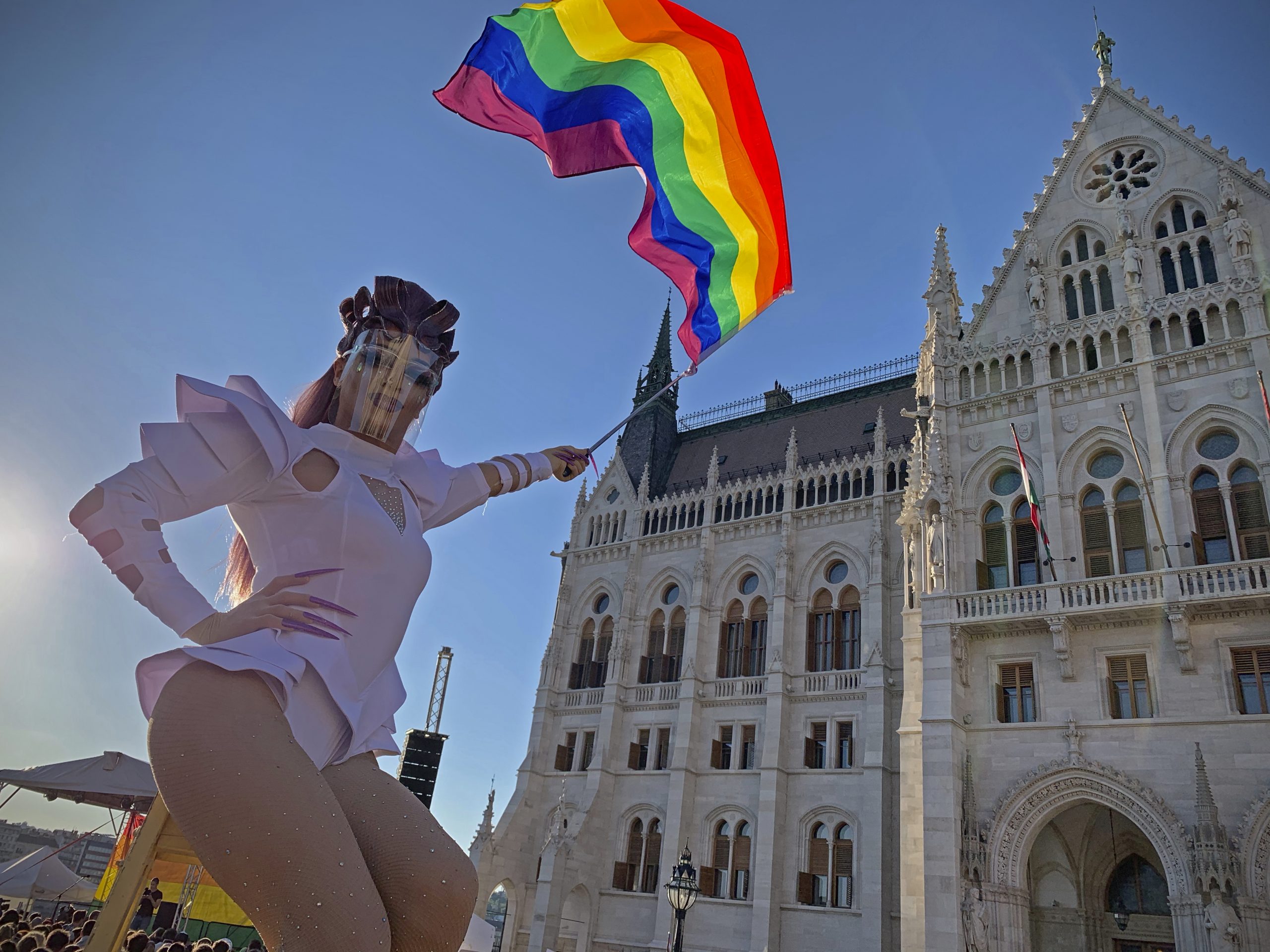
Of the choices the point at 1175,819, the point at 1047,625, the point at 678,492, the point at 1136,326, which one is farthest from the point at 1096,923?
the point at 678,492

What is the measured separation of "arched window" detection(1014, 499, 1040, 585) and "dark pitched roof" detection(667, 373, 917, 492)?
33.7ft

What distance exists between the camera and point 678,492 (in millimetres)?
35000

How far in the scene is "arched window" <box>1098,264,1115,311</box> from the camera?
2156 centimetres

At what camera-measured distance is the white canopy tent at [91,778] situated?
11461mm

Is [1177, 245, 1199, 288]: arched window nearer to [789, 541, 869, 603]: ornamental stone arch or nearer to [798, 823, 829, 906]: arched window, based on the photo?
[789, 541, 869, 603]: ornamental stone arch

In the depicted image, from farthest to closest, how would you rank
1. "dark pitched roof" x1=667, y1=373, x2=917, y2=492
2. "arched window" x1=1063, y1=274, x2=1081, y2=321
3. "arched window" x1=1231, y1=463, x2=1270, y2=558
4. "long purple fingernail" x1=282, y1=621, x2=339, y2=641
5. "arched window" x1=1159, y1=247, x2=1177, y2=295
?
"dark pitched roof" x1=667, y1=373, x2=917, y2=492 → "arched window" x1=1063, y1=274, x2=1081, y2=321 → "arched window" x1=1159, y1=247, x2=1177, y2=295 → "arched window" x1=1231, y1=463, x2=1270, y2=558 → "long purple fingernail" x1=282, y1=621, x2=339, y2=641

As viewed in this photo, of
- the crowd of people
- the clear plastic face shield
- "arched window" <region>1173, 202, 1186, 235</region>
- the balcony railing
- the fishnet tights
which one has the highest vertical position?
"arched window" <region>1173, 202, 1186, 235</region>

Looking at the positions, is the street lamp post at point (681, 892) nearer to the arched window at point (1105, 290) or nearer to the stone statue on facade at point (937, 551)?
the stone statue on facade at point (937, 551)

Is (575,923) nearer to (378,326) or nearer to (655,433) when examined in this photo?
(655,433)

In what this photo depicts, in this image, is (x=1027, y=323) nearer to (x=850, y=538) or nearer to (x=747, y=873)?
(x=850, y=538)

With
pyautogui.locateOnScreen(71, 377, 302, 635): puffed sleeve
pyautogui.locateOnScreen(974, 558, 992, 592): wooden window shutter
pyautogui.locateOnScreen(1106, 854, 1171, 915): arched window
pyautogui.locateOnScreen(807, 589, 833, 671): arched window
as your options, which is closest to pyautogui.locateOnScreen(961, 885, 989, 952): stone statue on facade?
pyautogui.locateOnScreen(1106, 854, 1171, 915): arched window

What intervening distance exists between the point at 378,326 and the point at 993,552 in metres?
20.2

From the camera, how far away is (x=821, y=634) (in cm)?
2916

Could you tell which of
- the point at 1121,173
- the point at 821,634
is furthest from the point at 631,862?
the point at 1121,173
